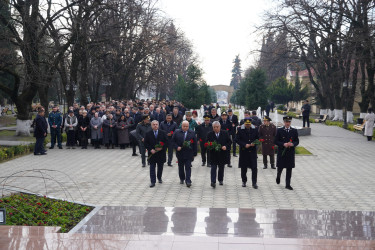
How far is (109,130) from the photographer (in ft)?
64.2

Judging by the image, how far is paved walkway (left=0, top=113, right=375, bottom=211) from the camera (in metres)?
9.70

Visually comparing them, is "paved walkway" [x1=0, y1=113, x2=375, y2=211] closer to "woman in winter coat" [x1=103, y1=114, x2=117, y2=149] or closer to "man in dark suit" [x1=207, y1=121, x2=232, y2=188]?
"man in dark suit" [x1=207, y1=121, x2=232, y2=188]

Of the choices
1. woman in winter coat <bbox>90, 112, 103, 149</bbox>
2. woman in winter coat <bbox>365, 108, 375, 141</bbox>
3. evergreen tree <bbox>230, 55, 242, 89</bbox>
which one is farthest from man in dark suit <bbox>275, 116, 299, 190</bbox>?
evergreen tree <bbox>230, 55, 242, 89</bbox>

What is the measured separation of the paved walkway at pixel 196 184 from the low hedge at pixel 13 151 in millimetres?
521

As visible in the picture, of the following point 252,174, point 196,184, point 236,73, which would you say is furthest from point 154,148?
point 236,73

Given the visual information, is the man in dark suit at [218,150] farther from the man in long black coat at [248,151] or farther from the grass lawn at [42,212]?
the grass lawn at [42,212]

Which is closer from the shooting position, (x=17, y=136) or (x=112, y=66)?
(x=17, y=136)

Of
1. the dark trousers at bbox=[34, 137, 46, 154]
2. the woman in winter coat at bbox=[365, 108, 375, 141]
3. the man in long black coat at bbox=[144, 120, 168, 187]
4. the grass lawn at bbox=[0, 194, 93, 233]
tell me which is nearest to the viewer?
the grass lawn at bbox=[0, 194, 93, 233]

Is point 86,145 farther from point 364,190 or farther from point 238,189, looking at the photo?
point 364,190

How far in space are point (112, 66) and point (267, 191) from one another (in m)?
27.6

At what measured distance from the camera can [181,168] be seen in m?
11.5

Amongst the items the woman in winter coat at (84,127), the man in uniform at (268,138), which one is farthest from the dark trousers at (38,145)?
the man in uniform at (268,138)

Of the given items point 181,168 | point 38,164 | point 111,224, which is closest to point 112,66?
point 38,164

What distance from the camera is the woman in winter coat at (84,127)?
19.6 metres
